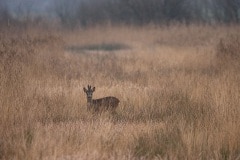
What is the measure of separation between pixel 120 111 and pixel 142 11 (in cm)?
2459

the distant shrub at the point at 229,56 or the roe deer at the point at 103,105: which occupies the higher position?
the distant shrub at the point at 229,56

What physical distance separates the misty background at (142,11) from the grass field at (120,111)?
1392cm

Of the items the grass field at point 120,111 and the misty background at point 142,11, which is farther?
the misty background at point 142,11

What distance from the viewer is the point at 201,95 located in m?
7.52

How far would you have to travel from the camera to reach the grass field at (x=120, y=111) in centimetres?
497

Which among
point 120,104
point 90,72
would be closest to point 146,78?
point 90,72

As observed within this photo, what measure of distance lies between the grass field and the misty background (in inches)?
548

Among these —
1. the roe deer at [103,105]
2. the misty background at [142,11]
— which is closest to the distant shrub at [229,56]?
the roe deer at [103,105]

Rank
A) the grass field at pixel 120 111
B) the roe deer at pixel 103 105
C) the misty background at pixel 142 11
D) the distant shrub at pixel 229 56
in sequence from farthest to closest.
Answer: the misty background at pixel 142 11 → the distant shrub at pixel 229 56 → the roe deer at pixel 103 105 → the grass field at pixel 120 111

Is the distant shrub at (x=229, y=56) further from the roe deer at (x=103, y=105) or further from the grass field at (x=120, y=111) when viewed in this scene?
the roe deer at (x=103, y=105)

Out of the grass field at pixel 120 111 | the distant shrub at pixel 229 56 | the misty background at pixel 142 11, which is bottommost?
the grass field at pixel 120 111

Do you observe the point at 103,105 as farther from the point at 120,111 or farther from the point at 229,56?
the point at 229,56

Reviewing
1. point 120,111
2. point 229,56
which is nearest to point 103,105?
point 120,111

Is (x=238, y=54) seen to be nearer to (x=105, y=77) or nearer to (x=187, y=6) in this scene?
(x=105, y=77)
